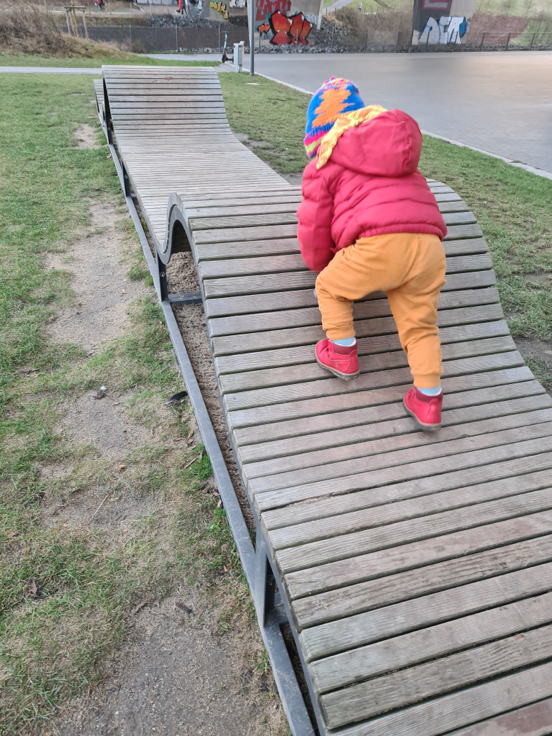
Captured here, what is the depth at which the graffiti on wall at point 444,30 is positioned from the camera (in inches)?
1170

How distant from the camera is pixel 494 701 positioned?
1426mm

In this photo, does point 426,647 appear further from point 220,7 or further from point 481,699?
point 220,7

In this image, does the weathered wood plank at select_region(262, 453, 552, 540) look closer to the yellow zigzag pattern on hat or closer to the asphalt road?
the yellow zigzag pattern on hat

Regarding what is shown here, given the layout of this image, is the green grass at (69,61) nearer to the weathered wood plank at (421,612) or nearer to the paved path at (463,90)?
the paved path at (463,90)

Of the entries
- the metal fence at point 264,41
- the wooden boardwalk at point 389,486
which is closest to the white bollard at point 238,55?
the metal fence at point 264,41

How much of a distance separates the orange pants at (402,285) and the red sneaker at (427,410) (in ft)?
0.20

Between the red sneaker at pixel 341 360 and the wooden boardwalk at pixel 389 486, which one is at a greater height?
the red sneaker at pixel 341 360

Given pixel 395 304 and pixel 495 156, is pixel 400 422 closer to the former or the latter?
pixel 395 304

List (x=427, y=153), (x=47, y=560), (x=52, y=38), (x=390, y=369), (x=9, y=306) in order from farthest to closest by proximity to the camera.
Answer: (x=52, y=38) < (x=427, y=153) < (x=9, y=306) < (x=390, y=369) < (x=47, y=560)

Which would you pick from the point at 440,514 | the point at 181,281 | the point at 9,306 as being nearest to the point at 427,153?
the point at 181,281

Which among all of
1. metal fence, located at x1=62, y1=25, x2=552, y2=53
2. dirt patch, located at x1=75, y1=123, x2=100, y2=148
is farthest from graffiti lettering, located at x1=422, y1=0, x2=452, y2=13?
dirt patch, located at x1=75, y1=123, x2=100, y2=148

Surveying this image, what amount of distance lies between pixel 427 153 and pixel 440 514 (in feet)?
24.3

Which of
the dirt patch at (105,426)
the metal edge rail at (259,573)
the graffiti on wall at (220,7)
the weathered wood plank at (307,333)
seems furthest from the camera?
the graffiti on wall at (220,7)

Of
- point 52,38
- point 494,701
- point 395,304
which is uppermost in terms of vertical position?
point 395,304
